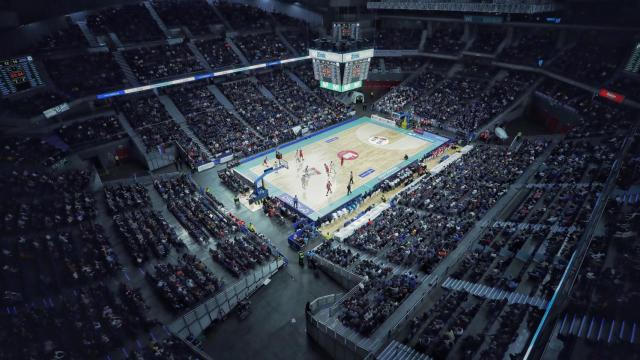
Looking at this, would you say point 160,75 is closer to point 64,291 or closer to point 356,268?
point 64,291

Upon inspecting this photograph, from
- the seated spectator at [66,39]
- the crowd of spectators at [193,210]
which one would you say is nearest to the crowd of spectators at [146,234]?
the crowd of spectators at [193,210]

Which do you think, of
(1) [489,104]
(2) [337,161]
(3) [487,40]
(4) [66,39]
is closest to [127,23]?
(4) [66,39]

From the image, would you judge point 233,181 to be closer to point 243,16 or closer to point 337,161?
point 337,161

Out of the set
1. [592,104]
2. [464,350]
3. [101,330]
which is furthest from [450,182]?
[101,330]

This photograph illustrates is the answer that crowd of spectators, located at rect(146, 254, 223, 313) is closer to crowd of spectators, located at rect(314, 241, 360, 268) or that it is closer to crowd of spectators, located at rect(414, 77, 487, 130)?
crowd of spectators, located at rect(314, 241, 360, 268)

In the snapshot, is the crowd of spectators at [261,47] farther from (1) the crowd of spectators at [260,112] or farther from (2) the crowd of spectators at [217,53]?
(1) the crowd of spectators at [260,112]
